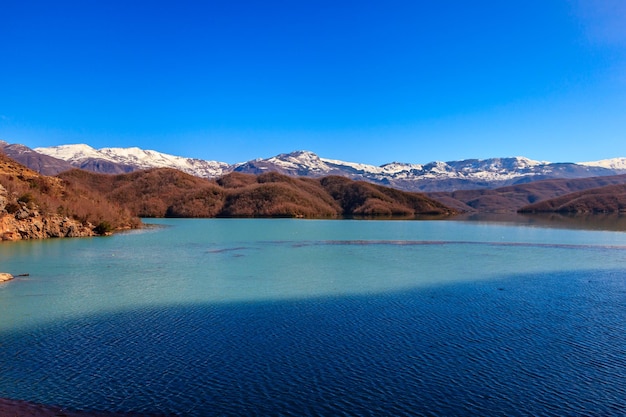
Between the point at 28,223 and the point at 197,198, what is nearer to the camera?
the point at 28,223

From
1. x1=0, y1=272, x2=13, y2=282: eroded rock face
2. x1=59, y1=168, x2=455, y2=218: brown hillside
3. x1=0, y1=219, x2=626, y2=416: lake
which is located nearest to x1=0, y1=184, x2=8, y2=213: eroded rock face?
x1=0, y1=219, x2=626, y2=416: lake

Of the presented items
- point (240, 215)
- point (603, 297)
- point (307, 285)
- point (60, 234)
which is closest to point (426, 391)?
point (307, 285)

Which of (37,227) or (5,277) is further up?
(37,227)

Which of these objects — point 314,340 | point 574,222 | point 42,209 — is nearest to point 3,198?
point 42,209

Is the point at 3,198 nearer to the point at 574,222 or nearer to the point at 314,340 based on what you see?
the point at 314,340

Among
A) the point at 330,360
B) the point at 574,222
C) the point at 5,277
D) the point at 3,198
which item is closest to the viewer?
the point at 330,360

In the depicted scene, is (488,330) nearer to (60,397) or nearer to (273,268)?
(60,397)
